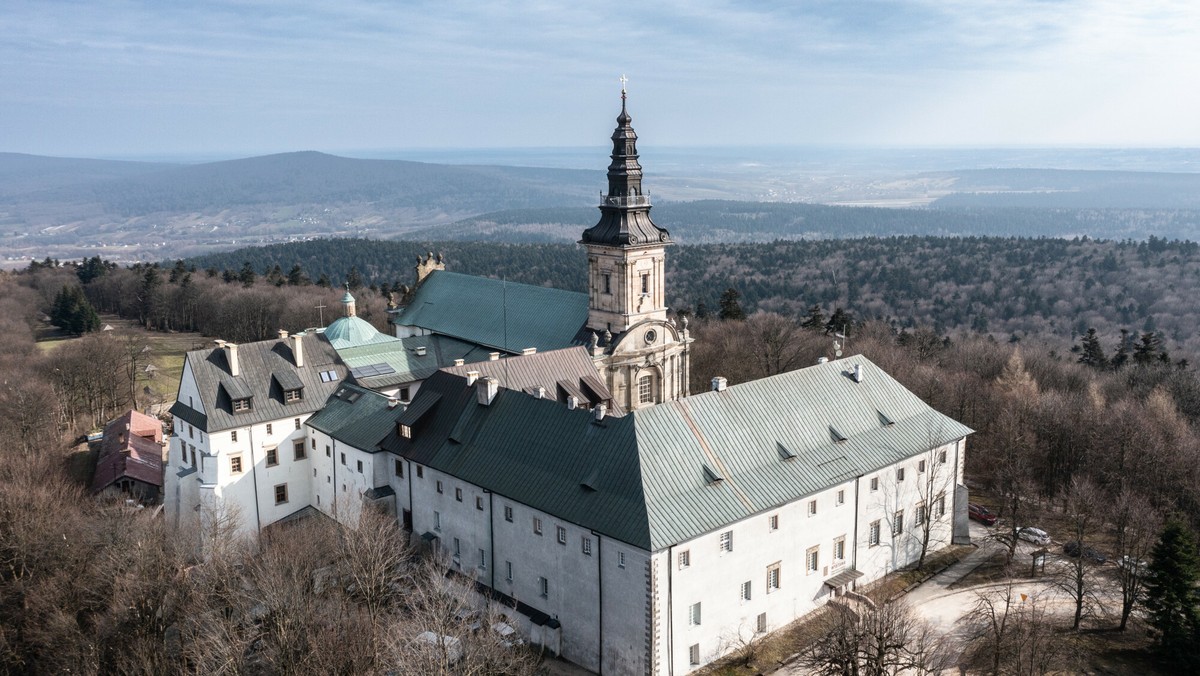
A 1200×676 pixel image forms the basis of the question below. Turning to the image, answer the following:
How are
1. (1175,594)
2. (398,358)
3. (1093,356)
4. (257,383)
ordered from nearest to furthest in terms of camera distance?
(1175,594) < (257,383) < (398,358) < (1093,356)

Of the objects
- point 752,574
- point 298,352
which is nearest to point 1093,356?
point 752,574

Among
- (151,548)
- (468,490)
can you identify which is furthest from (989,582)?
(151,548)

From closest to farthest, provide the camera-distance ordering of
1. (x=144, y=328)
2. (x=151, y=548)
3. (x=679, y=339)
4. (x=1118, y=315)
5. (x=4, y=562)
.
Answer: (x=151, y=548) → (x=4, y=562) → (x=679, y=339) → (x=144, y=328) → (x=1118, y=315)

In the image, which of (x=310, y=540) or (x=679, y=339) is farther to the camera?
(x=679, y=339)

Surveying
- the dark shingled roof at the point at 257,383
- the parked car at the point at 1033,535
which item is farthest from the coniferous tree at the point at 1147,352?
the dark shingled roof at the point at 257,383

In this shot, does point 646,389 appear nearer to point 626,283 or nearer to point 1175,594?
point 626,283

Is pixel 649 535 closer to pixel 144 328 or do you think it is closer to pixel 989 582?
pixel 989 582

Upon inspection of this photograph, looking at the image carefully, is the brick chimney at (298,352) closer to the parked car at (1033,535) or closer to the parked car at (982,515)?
the parked car at (982,515)
